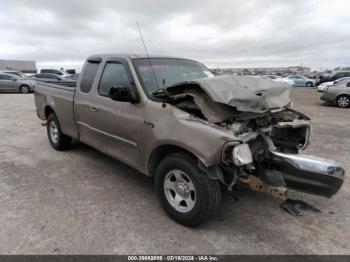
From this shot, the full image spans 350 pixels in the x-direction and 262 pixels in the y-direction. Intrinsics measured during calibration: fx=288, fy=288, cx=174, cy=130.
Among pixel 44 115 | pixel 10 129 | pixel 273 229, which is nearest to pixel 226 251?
pixel 273 229

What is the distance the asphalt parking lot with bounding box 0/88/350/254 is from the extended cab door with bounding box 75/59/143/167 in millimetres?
582

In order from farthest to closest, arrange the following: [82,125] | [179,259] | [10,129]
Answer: [10,129] < [82,125] < [179,259]

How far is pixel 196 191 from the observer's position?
3.04 metres

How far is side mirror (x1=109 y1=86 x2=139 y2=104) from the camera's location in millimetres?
3604

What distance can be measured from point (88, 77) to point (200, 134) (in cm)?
278

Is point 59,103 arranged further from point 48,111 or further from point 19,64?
point 19,64

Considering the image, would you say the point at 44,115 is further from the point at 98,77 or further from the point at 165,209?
the point at 165,209

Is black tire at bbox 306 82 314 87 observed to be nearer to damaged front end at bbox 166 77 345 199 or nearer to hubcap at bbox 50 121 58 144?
hubcap at bbox 50 121 58 144

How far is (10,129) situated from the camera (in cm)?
844

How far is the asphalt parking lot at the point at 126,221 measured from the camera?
292 cm

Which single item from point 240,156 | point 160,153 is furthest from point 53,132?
point 240,156

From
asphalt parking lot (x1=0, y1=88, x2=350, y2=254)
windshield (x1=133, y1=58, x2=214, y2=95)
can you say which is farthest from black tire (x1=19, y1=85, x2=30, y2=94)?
windshield (x1=133, y1=58, x2=214, y2=95)

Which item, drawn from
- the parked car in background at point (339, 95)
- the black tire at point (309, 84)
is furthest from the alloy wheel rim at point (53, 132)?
the black tire at point (309, 84)

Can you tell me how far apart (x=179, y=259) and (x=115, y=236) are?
0.77 m
